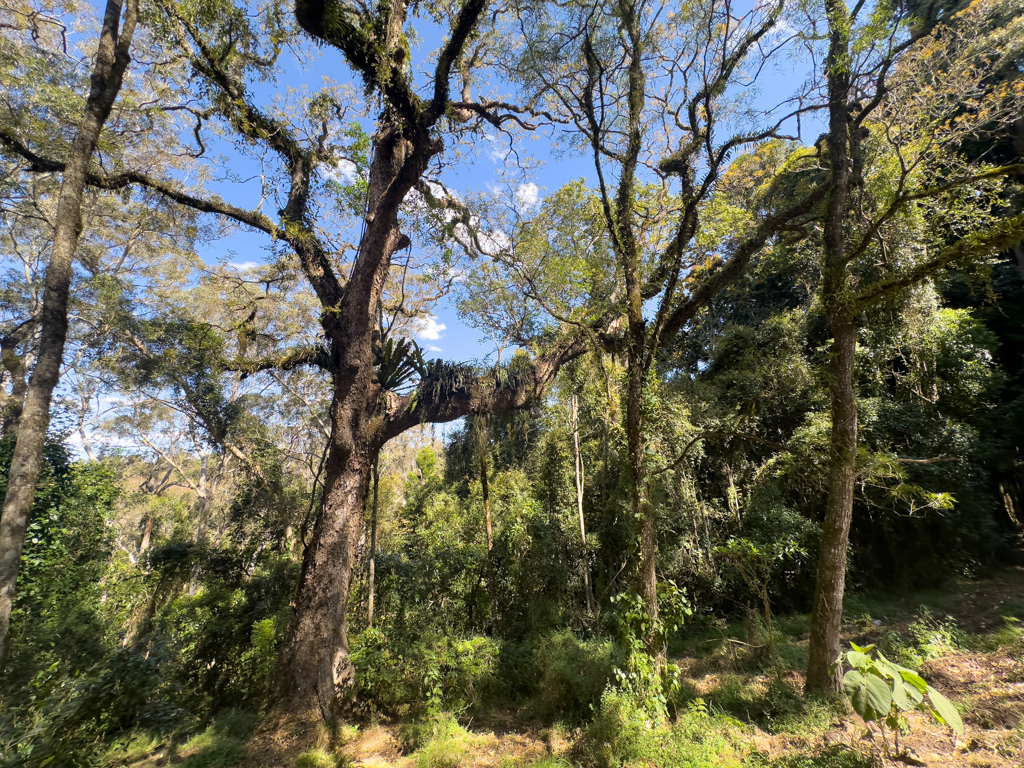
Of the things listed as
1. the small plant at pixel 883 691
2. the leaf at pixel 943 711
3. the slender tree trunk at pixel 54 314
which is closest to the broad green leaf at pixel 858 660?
the small plant at pixel 883 691

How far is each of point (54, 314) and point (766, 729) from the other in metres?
8.07

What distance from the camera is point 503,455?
34.4 feet

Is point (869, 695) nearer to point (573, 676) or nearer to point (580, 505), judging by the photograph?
point (573, 676)

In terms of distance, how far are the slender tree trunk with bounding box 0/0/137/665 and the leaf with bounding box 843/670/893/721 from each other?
612 centimetres

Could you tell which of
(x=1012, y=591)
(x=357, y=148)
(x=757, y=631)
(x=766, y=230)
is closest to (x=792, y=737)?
(x=757, y=631)

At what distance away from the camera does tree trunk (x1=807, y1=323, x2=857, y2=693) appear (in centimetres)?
417

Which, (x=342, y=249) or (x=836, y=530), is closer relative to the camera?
(x=836, y=530)

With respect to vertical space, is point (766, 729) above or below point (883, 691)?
Answer: below

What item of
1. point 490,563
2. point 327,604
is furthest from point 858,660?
point 327,604

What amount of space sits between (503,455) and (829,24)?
9042 mm

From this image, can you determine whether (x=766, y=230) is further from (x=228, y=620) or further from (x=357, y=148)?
(x=228, y=620)

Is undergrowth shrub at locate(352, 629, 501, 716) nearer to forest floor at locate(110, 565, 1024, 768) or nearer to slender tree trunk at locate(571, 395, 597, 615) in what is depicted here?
forest floor at locate(110, 565, 1024, 768)

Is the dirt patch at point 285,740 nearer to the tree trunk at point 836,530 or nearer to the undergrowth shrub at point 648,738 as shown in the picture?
the undergrowth shrub at point 648,738

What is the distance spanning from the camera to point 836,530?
426 centimetres
